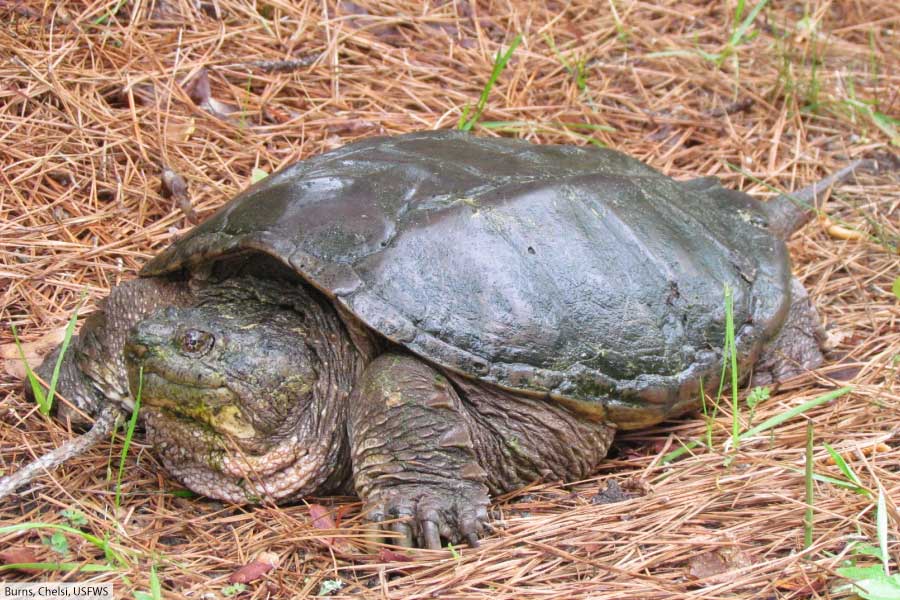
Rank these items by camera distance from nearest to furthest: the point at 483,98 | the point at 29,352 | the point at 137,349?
1. the point at 137,349
2. the point at 29,352
3. the point at 483,98

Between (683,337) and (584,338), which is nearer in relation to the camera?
(584,338)

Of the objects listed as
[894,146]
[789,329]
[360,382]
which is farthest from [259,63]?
[894,146]

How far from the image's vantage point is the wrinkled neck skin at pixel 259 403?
2.62 meters

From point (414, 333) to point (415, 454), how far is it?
1.10ft

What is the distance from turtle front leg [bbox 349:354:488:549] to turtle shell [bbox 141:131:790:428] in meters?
0.11

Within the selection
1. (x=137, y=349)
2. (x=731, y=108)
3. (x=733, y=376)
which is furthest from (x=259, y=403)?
(x=731, y=108)

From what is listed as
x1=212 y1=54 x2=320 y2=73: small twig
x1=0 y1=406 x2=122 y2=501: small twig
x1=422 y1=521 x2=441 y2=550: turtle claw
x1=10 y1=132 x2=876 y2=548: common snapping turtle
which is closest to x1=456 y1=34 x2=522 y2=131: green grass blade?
x1=212 y1=54 x2=320 y2=73: small twig

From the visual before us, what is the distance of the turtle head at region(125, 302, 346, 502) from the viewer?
261cm

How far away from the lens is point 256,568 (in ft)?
7.91

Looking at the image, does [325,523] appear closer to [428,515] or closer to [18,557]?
[428,515]

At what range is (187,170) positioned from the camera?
398 centimetres

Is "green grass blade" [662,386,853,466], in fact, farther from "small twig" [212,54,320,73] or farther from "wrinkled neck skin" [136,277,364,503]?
"small twig" [212,54,320,73]

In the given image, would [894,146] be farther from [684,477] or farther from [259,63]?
[259,63]

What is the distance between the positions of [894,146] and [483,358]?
3.06 meters
